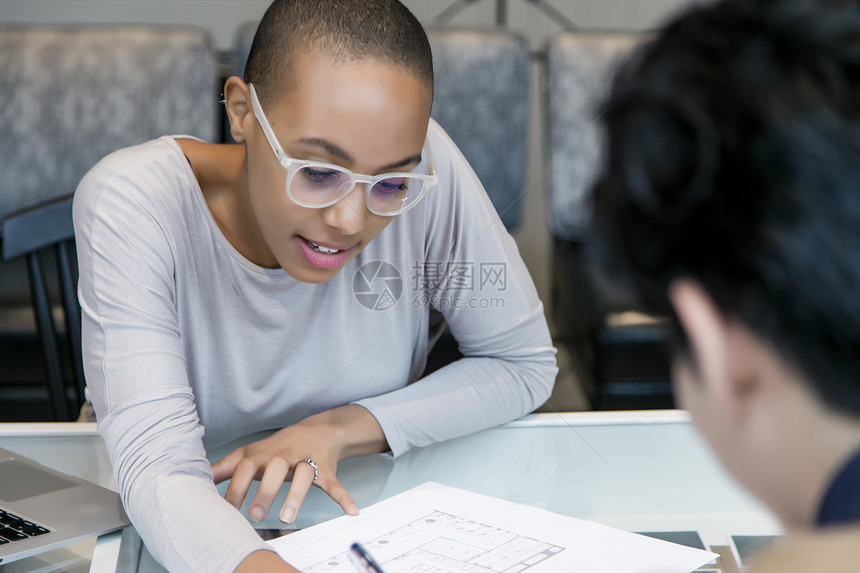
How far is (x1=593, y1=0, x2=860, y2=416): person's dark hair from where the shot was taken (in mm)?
318

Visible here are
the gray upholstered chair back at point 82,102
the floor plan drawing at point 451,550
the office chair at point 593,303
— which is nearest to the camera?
the office chair at point 593,303

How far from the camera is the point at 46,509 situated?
766 millimetres

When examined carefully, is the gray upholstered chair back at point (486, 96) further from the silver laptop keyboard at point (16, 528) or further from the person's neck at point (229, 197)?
the silver laptop keyboard at point (16, 528)

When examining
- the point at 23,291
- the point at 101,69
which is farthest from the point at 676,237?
the point at 101,69

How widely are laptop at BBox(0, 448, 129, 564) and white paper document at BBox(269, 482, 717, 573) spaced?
0.57 ft

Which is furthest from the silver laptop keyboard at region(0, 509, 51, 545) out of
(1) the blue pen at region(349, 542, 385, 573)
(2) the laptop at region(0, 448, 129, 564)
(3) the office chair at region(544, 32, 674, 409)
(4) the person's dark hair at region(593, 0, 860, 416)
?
(4) the person's dark hair at region(593, 0, 860, 416)

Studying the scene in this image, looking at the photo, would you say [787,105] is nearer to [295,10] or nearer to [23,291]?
[295,10]

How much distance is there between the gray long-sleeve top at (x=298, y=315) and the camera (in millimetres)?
865

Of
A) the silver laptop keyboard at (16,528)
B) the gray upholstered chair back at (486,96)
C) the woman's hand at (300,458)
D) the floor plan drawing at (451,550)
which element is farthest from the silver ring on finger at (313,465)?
the gray upholstered chair back at (486,96)

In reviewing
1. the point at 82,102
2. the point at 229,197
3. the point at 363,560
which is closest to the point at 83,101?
the point at 82,102

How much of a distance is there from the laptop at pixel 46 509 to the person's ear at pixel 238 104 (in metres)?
0.38

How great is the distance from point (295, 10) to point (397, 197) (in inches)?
8.0

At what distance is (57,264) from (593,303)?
820 mm

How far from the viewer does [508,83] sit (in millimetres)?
2117
